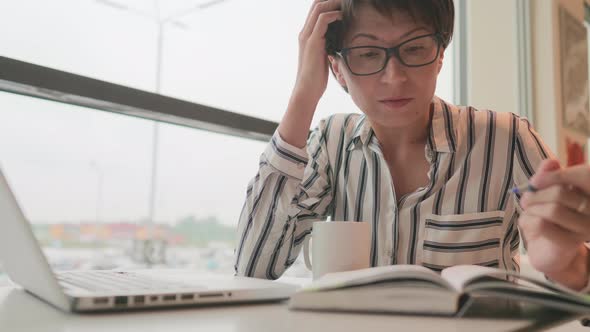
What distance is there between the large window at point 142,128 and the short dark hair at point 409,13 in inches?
14.9

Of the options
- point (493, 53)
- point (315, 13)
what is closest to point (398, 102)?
point (315, 13)

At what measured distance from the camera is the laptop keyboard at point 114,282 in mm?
668

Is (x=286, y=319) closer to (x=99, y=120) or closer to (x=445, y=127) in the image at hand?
(x=445, y=127)

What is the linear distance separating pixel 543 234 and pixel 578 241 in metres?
0.04

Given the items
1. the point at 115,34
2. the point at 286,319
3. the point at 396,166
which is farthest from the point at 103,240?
the point at 286,319

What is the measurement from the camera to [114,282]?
73 centimetres

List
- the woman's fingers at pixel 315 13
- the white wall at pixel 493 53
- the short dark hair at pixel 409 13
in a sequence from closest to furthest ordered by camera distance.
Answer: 1. the short dark hair at pixel 409 13
2. the woman's fingers at pixel 315 13
3. the white wall at pixel 493 53

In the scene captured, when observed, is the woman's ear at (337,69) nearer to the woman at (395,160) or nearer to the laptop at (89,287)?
the woman at (395,160)

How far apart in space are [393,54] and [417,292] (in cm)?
65

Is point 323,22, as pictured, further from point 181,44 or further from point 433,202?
point 181,44

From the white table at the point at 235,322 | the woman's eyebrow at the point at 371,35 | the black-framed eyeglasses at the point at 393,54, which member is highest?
the woman's eyebrow at the point at 371,35

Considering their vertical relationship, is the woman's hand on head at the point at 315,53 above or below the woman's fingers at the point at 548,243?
above

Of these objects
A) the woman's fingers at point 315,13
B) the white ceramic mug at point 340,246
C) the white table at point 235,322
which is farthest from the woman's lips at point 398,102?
the white table at point 235,322

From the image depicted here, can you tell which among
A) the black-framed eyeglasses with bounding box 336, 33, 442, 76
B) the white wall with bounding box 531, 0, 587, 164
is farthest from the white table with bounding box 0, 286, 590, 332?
the white wall with bounding box 531, 0, 587, 164
